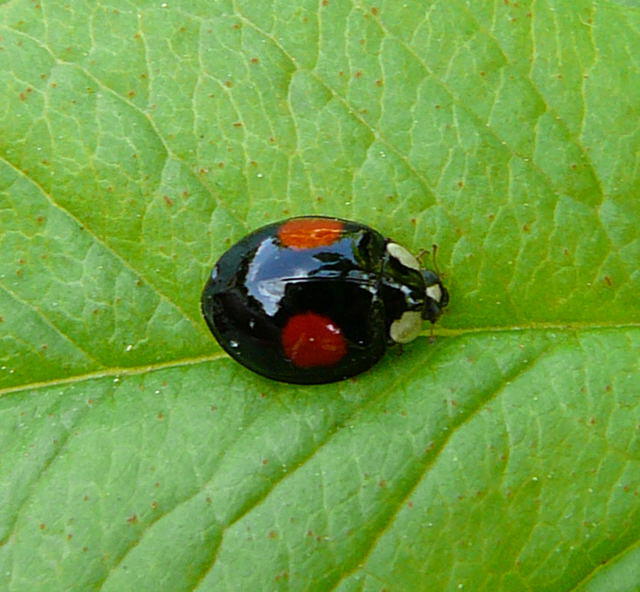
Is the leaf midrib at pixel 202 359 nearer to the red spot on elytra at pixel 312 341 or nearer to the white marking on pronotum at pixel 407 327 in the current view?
the white marking on pronotum at pixel 407 327

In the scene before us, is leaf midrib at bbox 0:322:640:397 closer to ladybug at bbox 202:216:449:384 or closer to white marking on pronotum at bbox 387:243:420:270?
ladybug at bbox 202:216:449:384

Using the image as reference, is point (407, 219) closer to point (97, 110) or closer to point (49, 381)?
point (97, 110)

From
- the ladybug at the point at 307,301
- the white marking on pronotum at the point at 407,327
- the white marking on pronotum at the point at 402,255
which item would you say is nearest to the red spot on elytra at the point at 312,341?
the ladybug at the point at 307,301

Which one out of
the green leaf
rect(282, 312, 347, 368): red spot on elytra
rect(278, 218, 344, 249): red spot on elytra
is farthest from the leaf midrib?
rect(278, 218, 344, 249): red spot on elytra

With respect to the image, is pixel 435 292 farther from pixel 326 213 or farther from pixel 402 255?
pixel 326 213

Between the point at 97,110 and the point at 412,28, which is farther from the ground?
the point at 97,110

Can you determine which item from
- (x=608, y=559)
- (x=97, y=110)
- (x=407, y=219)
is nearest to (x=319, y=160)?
(x=407, y=219)

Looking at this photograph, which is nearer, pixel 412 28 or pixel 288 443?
pixel 288 443

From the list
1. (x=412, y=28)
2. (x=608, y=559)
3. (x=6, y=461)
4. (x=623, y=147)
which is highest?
(x=412, y=28)
